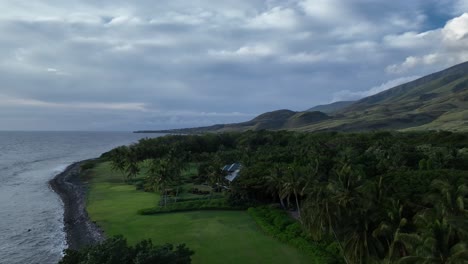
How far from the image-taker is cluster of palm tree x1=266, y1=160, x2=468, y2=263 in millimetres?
26922

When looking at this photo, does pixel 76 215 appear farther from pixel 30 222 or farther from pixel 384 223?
pixel 384 223

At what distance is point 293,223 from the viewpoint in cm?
5972

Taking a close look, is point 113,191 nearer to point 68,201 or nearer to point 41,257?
Answer: point 68,201

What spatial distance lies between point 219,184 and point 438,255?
62.7m

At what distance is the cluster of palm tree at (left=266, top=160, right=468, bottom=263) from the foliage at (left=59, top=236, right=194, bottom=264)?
1577 cm

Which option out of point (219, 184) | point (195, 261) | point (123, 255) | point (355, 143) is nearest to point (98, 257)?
point (123, 255)

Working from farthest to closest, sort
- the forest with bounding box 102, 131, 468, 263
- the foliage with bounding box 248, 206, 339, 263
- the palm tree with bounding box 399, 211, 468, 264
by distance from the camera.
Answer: the foliage with bounding box 248, 206, 339, 263, the forest with bounding box 102, 131, 468, 263, the palm tree with bounding box 399, 211, 468, 264

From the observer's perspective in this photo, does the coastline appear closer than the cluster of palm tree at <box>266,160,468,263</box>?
No

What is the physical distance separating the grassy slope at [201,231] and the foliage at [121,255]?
12.6 metres

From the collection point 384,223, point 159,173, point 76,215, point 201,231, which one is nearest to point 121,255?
point 384,223

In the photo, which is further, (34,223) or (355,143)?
(355,143)

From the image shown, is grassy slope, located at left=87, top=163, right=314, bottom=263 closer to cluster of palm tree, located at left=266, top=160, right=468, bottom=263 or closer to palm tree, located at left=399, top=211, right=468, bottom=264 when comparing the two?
cluster of palm tree, located at left=266, top=160, right=468, bottom=263

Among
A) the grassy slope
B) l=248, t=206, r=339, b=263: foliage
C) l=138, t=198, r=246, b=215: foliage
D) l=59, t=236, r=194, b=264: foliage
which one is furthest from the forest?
l=59, t=236, r=194, b=264: foliage

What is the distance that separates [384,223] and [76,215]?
55.8 meters
